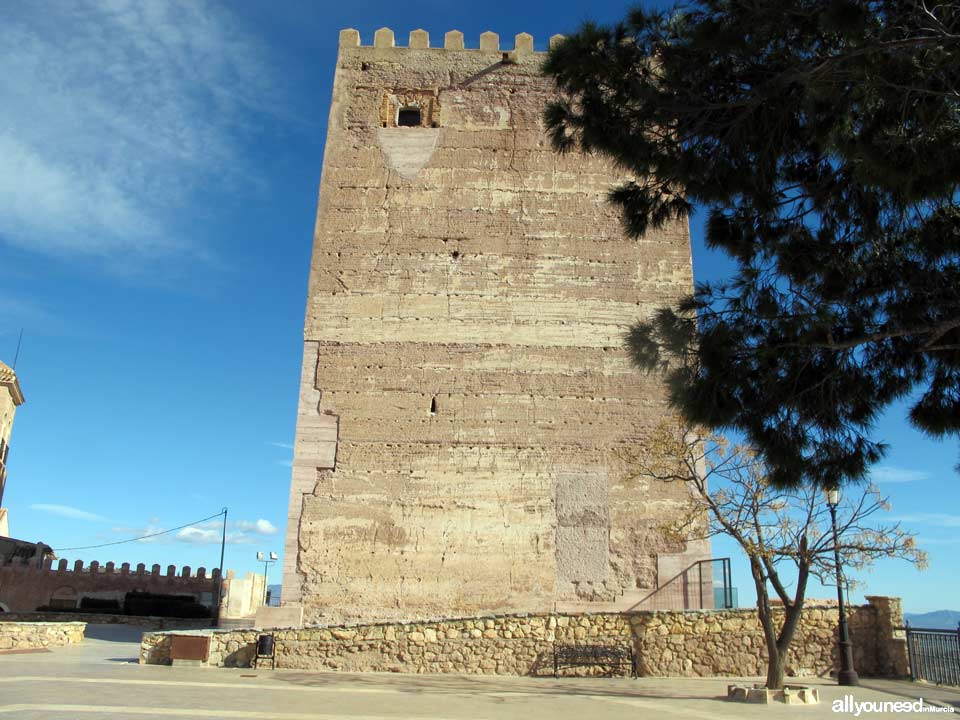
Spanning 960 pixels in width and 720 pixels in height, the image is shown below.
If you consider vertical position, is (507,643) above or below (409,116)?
below

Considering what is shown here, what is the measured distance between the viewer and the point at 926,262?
261 inches

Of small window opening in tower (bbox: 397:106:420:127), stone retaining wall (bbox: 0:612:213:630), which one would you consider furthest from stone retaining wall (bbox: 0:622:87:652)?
small window opening in tower (bbox: 397:106:420:127)

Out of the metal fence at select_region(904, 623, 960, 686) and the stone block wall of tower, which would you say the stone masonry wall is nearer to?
the metal fence at select_region(904, 623, 960, 686)

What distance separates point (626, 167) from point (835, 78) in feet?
5.75

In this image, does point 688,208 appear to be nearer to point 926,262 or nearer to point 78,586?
point 926,262

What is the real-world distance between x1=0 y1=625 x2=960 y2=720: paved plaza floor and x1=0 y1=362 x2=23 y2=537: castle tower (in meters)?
20.3

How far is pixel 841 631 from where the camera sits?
1117 cm

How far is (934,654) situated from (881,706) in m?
3.09

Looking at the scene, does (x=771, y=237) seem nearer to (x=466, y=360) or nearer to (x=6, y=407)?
(x=466, y=360)

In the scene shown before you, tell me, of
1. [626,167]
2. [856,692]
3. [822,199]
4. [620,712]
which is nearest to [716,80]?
[626,167]

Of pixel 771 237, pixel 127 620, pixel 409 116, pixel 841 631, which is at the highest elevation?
pixel 409 116

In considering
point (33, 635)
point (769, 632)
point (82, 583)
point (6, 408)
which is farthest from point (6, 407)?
point (769, 632)

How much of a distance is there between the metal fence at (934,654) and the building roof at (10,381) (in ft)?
97.6

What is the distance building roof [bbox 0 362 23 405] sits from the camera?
2875cm
